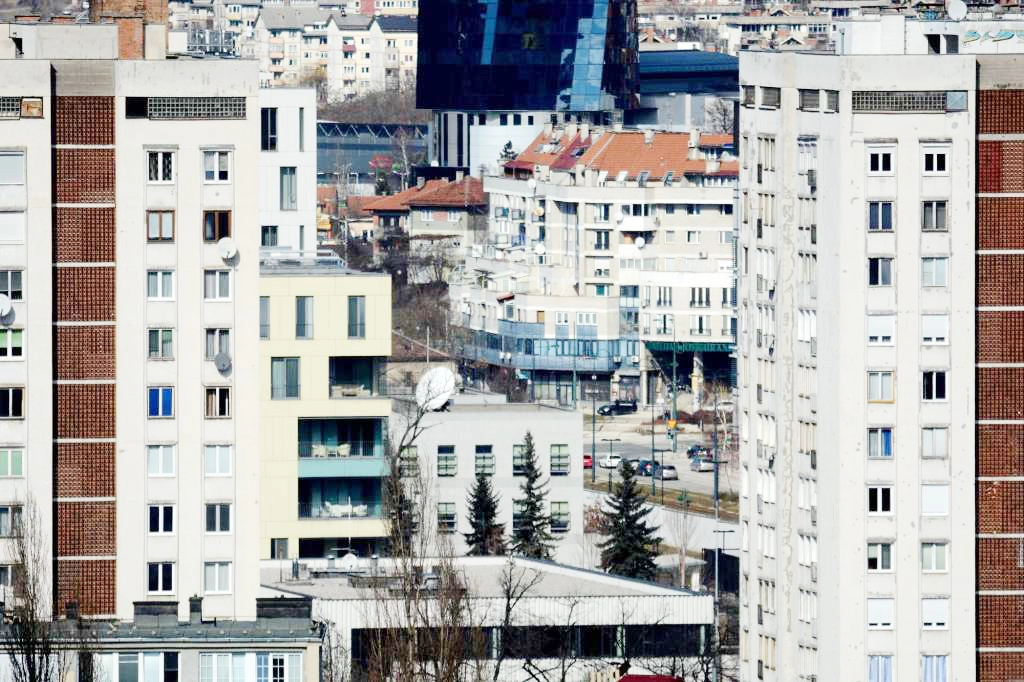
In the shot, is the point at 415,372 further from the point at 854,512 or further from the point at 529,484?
the point at 854,512

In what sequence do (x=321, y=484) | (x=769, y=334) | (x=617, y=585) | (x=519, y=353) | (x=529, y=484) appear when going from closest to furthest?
1. (x=769, y=334)
2. (x=617, y=585)
3. (x=321, y=484)
4. (x=529, y=484)
5. (x=519, y=353)

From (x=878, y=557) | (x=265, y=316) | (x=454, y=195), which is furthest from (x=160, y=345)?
(x=454, y=195)

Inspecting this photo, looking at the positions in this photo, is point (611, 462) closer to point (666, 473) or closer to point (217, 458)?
point (666, 473)

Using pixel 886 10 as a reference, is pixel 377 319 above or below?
below

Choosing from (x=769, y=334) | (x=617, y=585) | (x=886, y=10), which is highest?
(x=886, y=10)

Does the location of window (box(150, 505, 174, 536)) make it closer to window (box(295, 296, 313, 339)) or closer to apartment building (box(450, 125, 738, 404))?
window (box(295, 296, 313, 339))

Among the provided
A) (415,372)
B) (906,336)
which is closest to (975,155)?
(906,336)

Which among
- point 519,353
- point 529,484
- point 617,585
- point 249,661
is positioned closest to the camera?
point 249,661
